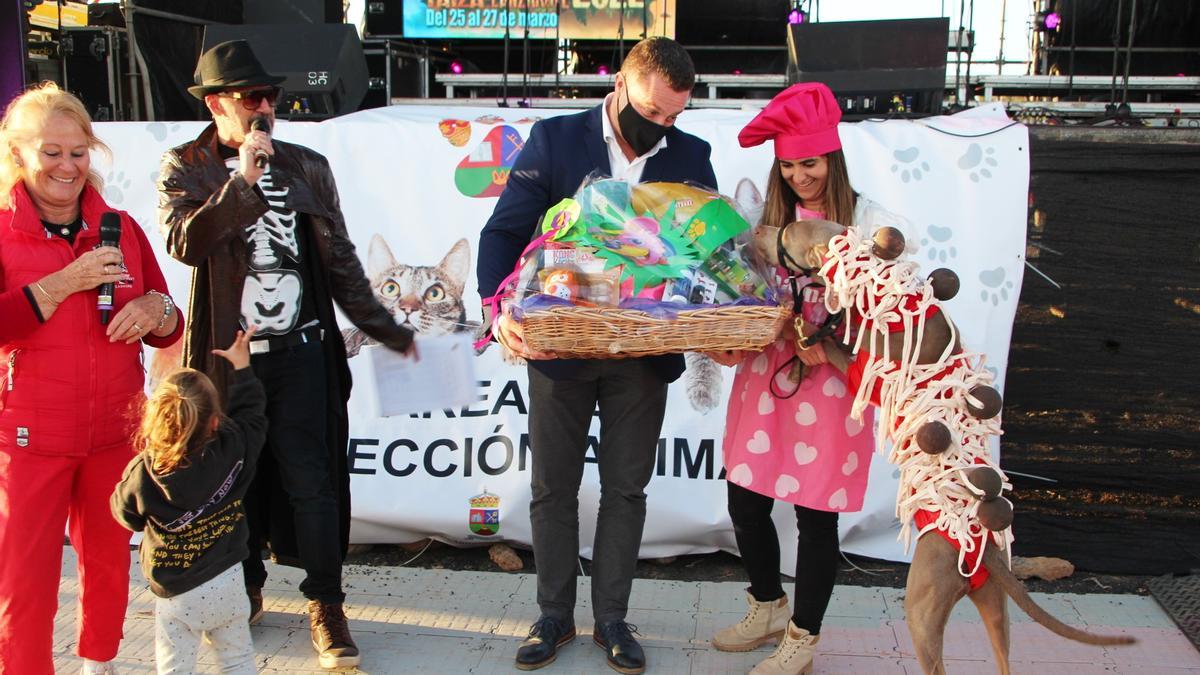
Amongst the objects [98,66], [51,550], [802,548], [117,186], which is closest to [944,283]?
[802,548]

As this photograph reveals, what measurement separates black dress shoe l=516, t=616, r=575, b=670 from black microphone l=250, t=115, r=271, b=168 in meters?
1.63

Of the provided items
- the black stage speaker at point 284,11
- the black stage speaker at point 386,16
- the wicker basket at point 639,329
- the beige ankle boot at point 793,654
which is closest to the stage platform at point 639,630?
the beige ankle boot at point 793,654

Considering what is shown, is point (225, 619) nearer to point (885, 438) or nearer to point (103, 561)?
point (103, 561)

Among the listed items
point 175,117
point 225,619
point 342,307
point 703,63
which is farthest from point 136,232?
point 703,63

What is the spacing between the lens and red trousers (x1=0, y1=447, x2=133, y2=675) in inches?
108

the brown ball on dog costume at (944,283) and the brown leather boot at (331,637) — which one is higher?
the brown ball on dog costume at (944,283)

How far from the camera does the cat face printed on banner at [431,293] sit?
13.9 feet

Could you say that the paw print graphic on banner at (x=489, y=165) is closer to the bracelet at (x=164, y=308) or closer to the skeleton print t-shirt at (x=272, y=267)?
the skeleton print t-shirt at (x=272, y=267)

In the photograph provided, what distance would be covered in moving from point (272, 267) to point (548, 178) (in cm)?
90

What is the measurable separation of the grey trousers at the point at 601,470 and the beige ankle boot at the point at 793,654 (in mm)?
502

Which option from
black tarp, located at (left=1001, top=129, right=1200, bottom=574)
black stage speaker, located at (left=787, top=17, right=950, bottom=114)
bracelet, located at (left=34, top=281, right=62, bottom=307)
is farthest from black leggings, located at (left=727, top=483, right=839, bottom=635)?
black stage speaker, located at (left=787, top=17, right=950, bottom=114)

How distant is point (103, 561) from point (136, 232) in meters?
0.95

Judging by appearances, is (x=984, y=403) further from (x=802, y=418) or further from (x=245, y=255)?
(x=245, y=255)

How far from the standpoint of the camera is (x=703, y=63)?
10.2 metres
